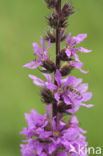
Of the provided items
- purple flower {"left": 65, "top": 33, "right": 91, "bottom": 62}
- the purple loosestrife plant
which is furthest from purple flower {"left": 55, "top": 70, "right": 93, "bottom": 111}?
purple flower {"left": 65, "top": 33, "right": 91, "bottom": 62}

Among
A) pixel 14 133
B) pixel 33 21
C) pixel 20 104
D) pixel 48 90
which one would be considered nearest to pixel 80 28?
pixel 33 21

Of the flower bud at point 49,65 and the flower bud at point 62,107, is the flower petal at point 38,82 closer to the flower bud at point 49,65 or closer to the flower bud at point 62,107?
the flower bud at point 49,65

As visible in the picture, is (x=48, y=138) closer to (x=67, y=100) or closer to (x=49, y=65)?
(x=67, y=100)

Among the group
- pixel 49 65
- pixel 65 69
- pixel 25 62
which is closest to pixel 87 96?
pixel 65 69

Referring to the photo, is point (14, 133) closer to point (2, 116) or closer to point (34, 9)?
point (2, 116)

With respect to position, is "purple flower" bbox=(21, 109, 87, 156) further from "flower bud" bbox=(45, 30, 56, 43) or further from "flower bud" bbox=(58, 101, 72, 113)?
"flower bud" bbox=(45, 30, 56, 43)
